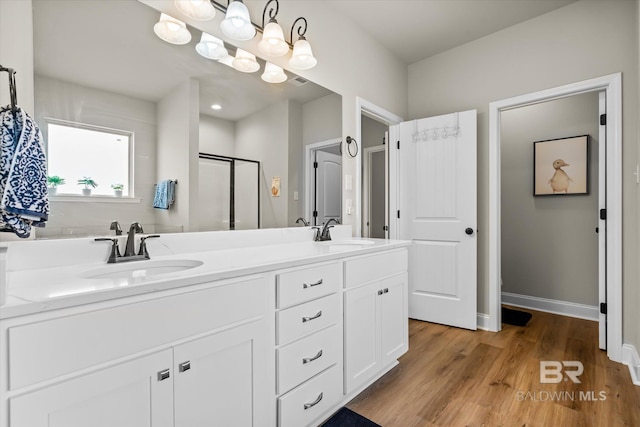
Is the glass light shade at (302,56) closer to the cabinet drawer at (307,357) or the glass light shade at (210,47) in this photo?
the glass light shade at (210,47)

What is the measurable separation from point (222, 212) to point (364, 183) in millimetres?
2753

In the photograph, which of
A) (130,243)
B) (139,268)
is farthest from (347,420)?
(130,243)

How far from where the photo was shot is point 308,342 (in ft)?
4.75

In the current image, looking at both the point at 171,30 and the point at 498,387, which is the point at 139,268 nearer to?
the point at 171,30

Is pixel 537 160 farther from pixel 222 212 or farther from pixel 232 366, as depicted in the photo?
pixel 232 366

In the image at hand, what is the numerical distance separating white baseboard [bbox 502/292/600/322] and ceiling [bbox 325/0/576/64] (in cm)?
276

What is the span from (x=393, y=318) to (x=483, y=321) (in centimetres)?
139

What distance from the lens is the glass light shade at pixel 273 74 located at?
2.03 m

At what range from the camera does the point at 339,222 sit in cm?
255

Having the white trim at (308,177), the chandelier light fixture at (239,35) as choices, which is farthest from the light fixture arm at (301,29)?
Answer: the white trim at (308,177)

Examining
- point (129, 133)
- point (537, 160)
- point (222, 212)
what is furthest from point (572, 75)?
point (129, 133)

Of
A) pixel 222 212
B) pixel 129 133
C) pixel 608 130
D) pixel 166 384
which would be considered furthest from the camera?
pixel 608 130

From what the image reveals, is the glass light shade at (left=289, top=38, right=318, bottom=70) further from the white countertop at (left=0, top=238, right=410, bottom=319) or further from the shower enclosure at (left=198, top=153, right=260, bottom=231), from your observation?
the white countertop at (left=0, top=238, right=410, bottom=319)

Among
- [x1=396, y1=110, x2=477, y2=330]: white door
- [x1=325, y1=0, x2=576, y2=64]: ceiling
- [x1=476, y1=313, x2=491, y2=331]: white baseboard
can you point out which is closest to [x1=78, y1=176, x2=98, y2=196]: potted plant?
[x1=325, y1=0, x2=576, y2=64]: ceiling
